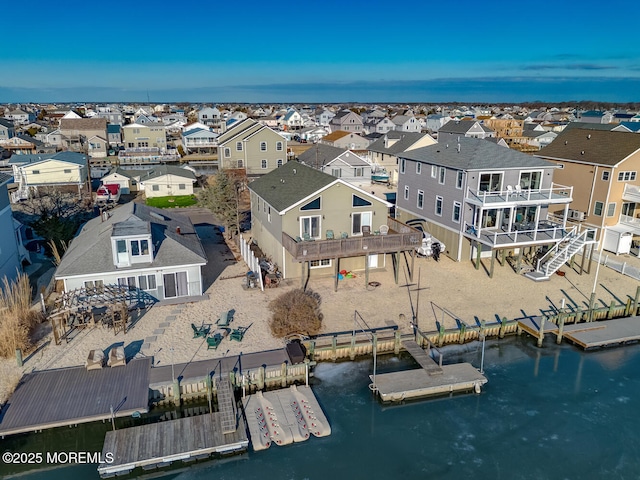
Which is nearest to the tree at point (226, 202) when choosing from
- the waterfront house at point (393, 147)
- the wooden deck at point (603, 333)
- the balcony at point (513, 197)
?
the balcony at point (513, 197)

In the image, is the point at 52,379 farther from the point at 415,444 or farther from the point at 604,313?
the point at 604,313

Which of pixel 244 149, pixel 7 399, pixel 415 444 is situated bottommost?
pixel 415 444

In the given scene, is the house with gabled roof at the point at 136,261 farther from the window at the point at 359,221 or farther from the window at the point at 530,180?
the window at the point at 530,180

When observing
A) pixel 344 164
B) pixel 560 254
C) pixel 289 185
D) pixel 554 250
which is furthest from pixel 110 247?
pixel 344 164

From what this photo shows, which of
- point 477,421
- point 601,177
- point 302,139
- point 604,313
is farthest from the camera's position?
point 302,139

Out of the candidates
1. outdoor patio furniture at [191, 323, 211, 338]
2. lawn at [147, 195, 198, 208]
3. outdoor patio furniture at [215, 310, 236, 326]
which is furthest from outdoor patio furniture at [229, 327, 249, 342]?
lawn at [147, 195, 198, 208]

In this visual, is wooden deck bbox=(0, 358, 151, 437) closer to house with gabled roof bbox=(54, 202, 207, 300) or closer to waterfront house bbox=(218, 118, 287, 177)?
house with gabled roof bbox=(54, 202, 207, 300)

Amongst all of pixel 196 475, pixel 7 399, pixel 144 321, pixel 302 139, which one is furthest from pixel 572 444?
pixel 302 139
